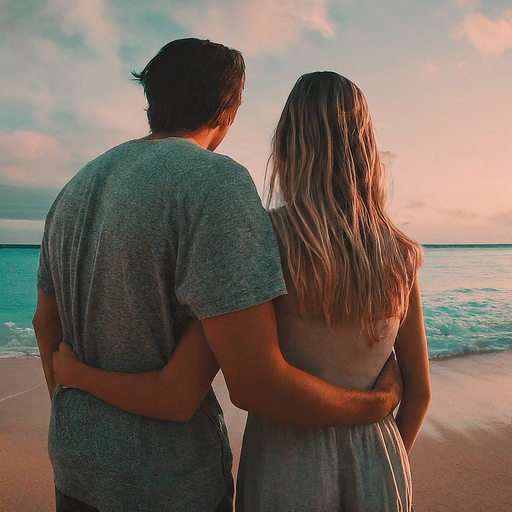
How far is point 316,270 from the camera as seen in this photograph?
4.07 feet

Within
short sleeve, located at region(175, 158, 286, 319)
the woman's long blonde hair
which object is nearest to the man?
short sleeve, located at region(175, 158, 286, 319)

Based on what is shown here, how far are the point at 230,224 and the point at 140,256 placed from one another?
Result: 0.25m

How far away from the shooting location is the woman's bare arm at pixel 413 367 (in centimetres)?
150

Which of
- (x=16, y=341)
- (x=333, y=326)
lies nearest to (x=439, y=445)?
(x=333, y=326)

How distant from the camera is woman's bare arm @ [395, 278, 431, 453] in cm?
150

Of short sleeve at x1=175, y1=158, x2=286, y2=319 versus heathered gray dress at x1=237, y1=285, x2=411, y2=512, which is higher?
short sleeve at x1=175, y1=158, x2=286, y2=319

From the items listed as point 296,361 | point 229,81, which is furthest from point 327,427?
point 229,81

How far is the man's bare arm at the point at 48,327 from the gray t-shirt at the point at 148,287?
0.49ft

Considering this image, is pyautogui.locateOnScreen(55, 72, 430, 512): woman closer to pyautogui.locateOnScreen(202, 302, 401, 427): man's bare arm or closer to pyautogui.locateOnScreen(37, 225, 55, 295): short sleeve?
pyautogui.locateOnScreen(202, 302, 401, 427): man's bare arm

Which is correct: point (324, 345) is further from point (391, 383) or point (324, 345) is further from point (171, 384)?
point (171, 384)

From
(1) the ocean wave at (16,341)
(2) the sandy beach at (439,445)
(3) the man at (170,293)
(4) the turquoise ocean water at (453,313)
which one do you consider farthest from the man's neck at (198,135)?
(1) the ocean wave at (16,341)

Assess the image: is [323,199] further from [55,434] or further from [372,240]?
[55,434]

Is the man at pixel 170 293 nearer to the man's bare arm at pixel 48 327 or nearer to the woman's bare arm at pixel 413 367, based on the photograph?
the man's bare arm at pixel 48 327

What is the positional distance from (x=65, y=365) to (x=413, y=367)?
1.09 meters
